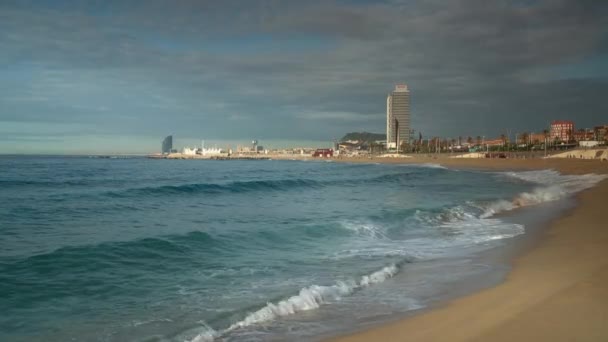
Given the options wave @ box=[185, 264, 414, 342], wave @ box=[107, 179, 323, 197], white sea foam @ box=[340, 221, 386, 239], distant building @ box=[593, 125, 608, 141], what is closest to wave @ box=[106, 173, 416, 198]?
wave @ box=[107, 179, 323, 197]

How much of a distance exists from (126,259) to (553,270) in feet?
24.2

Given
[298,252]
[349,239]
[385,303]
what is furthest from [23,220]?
[385,303]

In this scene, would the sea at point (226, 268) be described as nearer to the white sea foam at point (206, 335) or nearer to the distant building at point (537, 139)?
the white sea foam at point (206, 335)

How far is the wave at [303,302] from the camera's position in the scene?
519 centimetres

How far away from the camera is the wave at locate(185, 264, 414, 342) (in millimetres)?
5191

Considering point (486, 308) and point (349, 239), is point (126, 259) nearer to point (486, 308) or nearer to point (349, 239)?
point (349, 239)

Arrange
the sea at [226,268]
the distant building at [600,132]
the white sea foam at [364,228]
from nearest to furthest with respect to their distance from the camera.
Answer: the sea at [226,268] < the white sea foam at [364,228] < the distant building at [600,132]

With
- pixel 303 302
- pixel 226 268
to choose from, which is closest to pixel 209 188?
pixel 226 268

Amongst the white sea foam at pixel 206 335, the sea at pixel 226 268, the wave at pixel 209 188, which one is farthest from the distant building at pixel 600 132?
the white sea foam at pixel 206 335

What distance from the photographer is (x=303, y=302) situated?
6.11m

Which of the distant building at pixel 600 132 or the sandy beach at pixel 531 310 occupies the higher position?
the distant building at pixel 600 132

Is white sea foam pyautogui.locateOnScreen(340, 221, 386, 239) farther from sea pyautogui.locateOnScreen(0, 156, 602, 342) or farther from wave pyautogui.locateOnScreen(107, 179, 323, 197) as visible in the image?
wave pyautogui.locateOnScreen(107, 179, 323, 197)

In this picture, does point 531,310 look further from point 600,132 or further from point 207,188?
point 600,132

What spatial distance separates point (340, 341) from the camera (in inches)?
185
